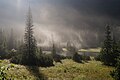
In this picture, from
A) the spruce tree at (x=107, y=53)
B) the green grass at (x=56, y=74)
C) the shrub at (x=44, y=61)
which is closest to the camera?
the green grass at (x=56, y=74)

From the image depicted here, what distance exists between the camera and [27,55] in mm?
72188

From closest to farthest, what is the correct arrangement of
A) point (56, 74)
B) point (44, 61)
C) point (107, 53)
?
point (56, 74) < point (44, 61) < point (107, 53)

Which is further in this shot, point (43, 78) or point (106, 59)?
point (106, 59)

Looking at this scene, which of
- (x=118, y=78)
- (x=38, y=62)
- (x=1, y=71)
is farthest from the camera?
(x=38, y=62)

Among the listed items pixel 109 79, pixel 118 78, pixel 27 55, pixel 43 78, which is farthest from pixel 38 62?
pixel 118 78

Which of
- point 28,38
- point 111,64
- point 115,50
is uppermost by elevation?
point 28,38

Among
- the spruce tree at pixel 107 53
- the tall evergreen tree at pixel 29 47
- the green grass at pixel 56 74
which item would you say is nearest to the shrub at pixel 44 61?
the tall evergreen tree at pixel 29 47

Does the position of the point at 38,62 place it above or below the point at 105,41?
below

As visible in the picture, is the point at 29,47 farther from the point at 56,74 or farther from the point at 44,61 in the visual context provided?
the point at 56,74

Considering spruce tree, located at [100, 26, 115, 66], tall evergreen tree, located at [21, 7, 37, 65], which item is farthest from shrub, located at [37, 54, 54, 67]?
spruce tree, located at [100, 26, 115, 66]

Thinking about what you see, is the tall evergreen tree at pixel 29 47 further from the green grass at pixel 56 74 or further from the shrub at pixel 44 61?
the green grass at pixel 56 74

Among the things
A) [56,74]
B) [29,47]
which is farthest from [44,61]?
[56,74]

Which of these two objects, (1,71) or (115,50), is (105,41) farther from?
(1,71)

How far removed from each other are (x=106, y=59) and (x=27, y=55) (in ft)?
99.9
